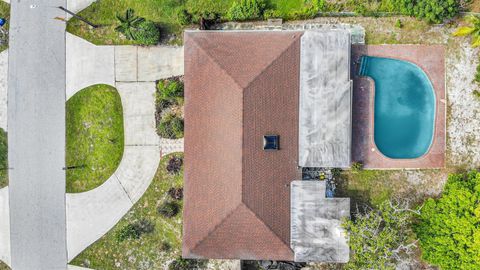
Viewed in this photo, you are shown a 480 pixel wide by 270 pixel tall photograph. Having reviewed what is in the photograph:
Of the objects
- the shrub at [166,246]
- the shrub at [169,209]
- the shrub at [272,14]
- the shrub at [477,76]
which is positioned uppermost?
the shrub at [272,14]

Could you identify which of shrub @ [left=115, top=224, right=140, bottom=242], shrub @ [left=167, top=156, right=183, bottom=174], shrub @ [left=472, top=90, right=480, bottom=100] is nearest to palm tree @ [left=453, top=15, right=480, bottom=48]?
shrub @ [left=472, top=90, right=480, bottom=100]

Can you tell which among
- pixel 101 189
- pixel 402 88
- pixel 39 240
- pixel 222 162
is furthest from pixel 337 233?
pixel 39 240

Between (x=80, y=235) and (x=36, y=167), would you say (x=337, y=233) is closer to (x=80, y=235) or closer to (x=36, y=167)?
(x=80, y=235)

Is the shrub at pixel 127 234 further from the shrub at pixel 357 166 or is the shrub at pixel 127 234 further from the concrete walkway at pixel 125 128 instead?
the shrub at pixel 357 166

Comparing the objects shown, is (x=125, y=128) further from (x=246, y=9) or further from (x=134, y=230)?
(x=246, y=9)

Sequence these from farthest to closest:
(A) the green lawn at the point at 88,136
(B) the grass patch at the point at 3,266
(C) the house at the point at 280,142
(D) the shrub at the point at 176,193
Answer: (B) the grass patch at the point at 3,266
(A) the green lawn at the point at 88,136
(D) the shrub at the point at 176,193
(C) the house at the point at 280,142

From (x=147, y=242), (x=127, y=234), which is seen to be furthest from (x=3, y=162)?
(x=147, y=242)

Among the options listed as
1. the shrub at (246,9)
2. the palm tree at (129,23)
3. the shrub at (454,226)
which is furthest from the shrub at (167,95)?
the shrub at (454,226)

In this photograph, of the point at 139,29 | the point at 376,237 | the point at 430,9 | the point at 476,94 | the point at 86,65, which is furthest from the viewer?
the point at 86,65

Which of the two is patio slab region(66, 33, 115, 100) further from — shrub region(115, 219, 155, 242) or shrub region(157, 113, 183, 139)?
shrub region(115, 219, 155, 242)
